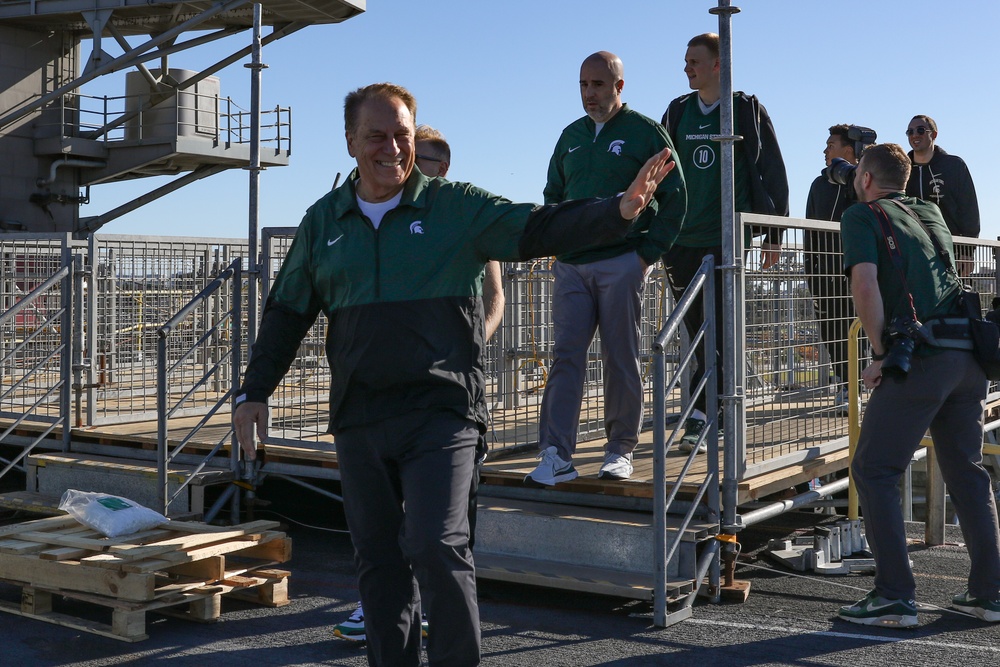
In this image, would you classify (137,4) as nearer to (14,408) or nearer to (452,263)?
(14,408)

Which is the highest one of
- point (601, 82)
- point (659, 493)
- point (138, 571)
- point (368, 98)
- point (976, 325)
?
point (601, 82)

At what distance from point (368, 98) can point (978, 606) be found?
399cm

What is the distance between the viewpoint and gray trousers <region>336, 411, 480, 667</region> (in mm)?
3611

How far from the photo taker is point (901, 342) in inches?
206

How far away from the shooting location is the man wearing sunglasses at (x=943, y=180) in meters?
9.64

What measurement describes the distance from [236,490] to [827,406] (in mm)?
4207

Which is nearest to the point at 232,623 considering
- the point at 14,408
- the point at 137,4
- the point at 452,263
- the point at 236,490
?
the point at 236,490

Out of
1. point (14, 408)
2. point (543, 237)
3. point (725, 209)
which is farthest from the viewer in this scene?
point (14, 408)

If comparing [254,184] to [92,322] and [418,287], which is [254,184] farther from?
[418,287]

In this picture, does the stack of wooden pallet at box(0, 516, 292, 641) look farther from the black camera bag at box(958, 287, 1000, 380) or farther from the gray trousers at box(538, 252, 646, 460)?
the black camera bag at box(958, 287, 1000, 380)

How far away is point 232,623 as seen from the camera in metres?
5.75

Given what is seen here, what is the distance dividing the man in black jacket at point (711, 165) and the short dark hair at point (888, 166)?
1200 mm

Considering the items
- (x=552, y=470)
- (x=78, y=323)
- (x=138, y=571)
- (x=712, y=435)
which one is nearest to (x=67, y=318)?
(x=78, y=323)

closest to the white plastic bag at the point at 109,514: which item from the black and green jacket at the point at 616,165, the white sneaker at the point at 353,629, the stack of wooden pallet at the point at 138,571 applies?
the stack of wooden pallet at the point at 138,571
